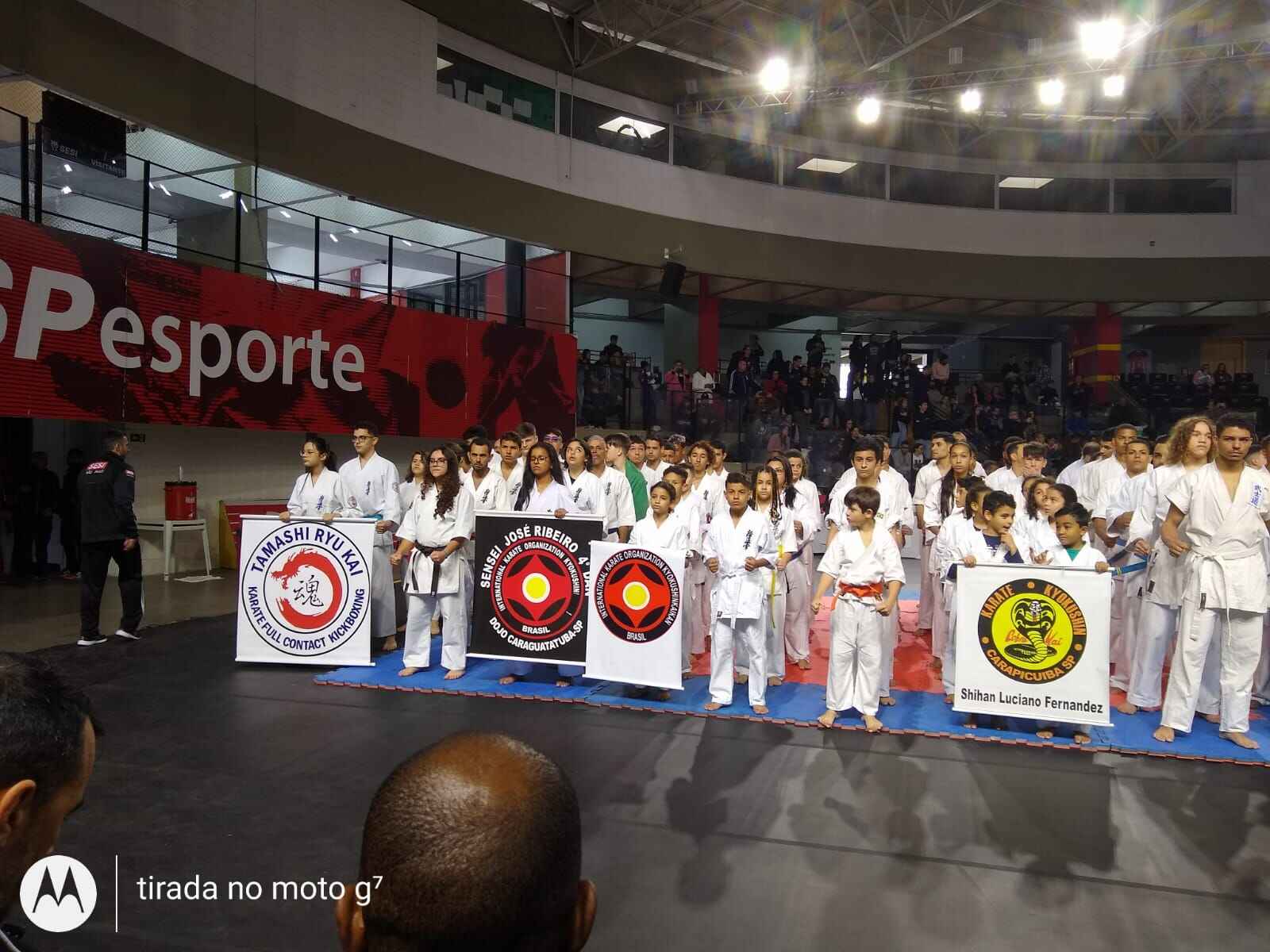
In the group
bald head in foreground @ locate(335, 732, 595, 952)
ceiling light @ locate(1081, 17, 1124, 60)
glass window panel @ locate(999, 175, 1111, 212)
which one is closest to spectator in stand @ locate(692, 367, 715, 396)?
glass window panel @ locate(999, 175, 1111, 212)

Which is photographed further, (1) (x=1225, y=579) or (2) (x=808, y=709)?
(2) (x=808, y=709)

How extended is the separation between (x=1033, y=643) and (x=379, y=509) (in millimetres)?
5361

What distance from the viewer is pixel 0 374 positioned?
793cm

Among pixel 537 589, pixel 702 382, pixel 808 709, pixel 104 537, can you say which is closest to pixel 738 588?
pixel 808 709

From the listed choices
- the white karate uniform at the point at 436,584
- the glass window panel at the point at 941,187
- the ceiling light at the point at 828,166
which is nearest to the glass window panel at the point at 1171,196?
the glass window panel at the point at 941,187

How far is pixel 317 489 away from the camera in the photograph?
720cm

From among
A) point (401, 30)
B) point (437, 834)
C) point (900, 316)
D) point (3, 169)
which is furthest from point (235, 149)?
point (900, 316)

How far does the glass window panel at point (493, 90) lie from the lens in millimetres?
14781

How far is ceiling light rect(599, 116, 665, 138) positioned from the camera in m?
17.3

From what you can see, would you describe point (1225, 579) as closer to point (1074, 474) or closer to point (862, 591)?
point (862, 591)

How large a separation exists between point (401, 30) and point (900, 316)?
1582 cm

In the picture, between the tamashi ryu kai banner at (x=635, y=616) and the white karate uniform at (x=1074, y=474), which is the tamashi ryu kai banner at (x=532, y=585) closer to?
the tamashi ryu kai banner at (x=635, y=616)

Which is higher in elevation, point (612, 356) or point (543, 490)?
point (612, 356)

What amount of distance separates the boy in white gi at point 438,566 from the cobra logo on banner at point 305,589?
41cm
